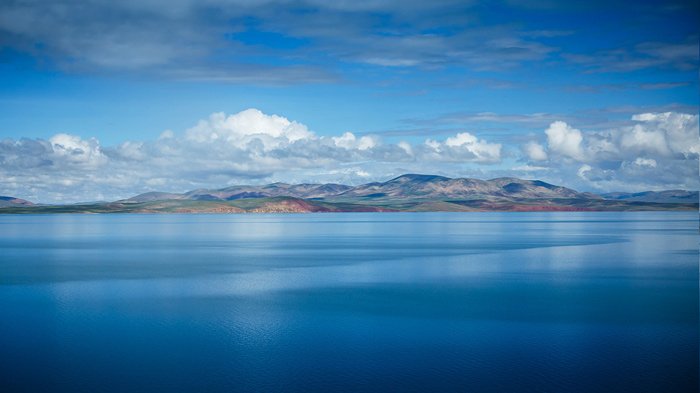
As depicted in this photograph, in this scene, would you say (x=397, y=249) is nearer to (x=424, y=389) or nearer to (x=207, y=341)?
(x=207, y=341)

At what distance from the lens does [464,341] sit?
28.4 m

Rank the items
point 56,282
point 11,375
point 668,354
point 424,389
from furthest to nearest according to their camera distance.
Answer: point 56,282
point 668,354
point 11,375
point 424,389

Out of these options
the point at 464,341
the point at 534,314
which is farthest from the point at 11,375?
the point at 534,314

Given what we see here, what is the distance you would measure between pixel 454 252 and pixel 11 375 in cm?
5873

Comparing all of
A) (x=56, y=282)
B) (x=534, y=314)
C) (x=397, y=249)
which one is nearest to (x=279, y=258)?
(x=397, y=249)

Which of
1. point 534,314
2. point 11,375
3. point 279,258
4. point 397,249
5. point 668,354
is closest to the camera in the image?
point 11,375

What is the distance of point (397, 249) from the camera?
82188mm

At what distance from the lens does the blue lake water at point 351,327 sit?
2325 cm

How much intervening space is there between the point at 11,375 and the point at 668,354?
27375mm

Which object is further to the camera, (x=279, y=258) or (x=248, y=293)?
(x=279, y=258)

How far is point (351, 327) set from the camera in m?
31.6

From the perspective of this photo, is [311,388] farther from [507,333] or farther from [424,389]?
[507,333]

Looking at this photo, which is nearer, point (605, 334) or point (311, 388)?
point (311, 388)

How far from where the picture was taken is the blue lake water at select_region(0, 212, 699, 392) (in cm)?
2325
